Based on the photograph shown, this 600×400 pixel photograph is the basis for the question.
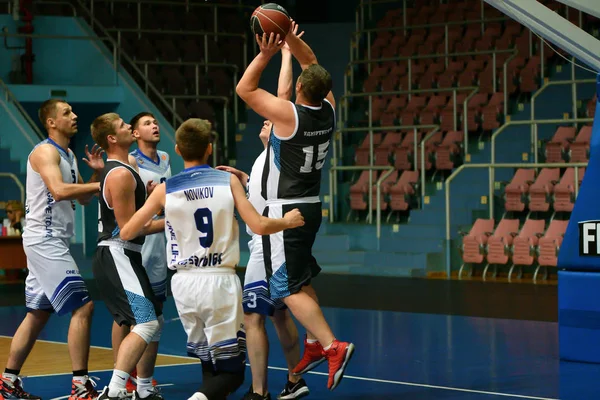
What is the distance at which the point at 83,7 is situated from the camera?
18734mm

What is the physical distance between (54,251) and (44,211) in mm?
265

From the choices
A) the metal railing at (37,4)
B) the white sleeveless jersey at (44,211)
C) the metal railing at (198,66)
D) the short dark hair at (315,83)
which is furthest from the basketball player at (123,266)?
the metal railing at (37,4)

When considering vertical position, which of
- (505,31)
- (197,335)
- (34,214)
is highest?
Result: (505,31)

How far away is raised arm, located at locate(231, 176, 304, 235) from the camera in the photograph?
5570 mm

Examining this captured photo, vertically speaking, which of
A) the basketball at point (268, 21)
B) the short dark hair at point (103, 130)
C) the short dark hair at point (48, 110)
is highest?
the basketball at point (268, 21)

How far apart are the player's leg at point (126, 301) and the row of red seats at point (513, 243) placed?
846cm

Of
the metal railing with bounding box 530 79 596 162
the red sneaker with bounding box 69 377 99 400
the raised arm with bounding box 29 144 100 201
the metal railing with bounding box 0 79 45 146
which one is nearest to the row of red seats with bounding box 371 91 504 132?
the metal railing with bounding box 530 79 596 162

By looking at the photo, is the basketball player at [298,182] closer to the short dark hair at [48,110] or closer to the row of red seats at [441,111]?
the short dark hair at [48,110]

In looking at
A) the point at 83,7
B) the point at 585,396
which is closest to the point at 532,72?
the point at 83,7

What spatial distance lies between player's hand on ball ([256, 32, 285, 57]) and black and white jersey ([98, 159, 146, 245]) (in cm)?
105

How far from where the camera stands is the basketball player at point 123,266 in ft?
20.2

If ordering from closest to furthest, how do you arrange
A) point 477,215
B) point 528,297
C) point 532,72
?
point 528,297 → point 477,215 → point 532,72

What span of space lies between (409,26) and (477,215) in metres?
4.54

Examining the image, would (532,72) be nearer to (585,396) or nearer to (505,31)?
(505,31)
